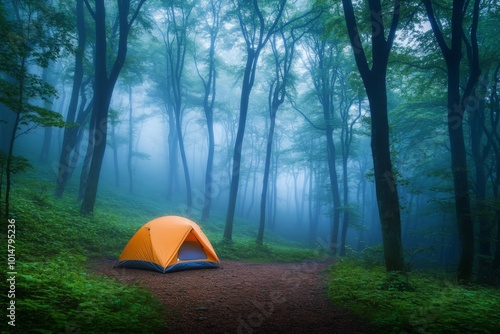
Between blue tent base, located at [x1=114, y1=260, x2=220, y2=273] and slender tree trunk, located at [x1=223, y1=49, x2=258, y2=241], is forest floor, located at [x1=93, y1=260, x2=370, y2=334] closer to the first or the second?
blue tent base, located at [x1=114, y1=260, x2=220, y2=273]

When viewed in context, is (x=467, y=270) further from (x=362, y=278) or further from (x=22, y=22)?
(x=22, y=22)

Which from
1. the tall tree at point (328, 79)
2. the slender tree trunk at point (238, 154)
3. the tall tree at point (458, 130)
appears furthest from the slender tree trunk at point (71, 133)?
the tall tree at point (458, 130)

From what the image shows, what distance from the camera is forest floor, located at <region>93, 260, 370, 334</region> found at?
4719 mm

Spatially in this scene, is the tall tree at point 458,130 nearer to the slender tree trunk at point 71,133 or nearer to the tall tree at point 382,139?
the tall tree at point 382,139

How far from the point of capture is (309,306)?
5914 millimetres

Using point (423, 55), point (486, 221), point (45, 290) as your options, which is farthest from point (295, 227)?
point (45, 290)

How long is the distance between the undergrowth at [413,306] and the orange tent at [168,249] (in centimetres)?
483

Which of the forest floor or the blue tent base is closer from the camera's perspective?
the forest floor

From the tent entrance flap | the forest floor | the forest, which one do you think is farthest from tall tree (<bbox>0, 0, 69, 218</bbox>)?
the tent entrance flap

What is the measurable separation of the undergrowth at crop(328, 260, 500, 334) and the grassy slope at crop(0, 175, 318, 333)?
390cm

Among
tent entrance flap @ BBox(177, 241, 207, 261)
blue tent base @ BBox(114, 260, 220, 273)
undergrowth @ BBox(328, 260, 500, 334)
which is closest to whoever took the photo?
undergrowth @ BBox(328, 260, 500, 334)

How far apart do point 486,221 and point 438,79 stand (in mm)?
7347

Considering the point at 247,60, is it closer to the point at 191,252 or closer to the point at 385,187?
the point at 191,252

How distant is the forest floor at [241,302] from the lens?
4.72 metres
